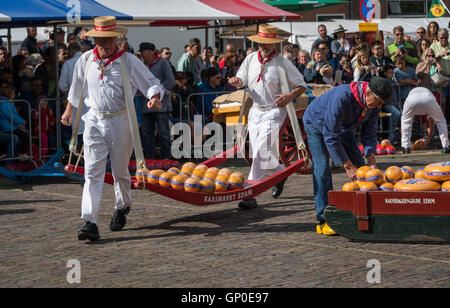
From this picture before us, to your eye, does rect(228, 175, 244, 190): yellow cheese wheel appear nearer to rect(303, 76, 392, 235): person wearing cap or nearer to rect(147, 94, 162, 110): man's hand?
rect(303, 76, 392, 235): person wearing cap

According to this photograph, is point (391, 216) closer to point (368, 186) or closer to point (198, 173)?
point (368, 186)

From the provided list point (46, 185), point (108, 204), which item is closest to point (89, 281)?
point (108, 204)

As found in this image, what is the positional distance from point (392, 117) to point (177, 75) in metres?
4.61

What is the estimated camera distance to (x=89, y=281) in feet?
21.0

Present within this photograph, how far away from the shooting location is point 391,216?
7.50 m

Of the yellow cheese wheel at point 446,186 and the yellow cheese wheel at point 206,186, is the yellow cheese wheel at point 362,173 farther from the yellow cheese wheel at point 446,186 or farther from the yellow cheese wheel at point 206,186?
the yellow cheese wheel at point 206,186

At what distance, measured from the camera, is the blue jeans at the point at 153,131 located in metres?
14.1

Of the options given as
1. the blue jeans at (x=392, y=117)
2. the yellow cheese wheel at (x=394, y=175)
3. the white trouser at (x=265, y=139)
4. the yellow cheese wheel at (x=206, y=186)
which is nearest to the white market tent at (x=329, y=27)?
the blue jeans at (x=392, y=117)

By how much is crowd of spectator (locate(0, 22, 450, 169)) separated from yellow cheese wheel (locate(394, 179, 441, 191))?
6.98 meters

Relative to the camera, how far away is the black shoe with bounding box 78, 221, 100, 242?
7.99m

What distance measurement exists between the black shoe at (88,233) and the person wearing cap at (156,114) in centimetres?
612

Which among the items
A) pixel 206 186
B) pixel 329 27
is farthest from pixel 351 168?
pixel 329 27

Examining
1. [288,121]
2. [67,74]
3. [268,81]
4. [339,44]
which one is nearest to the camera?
[268,81]

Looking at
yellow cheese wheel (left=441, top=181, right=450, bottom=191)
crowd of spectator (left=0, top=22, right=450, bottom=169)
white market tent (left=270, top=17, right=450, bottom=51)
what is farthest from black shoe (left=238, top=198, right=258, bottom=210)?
white market tent (left=270, top=17, right=450, bottom=51)
